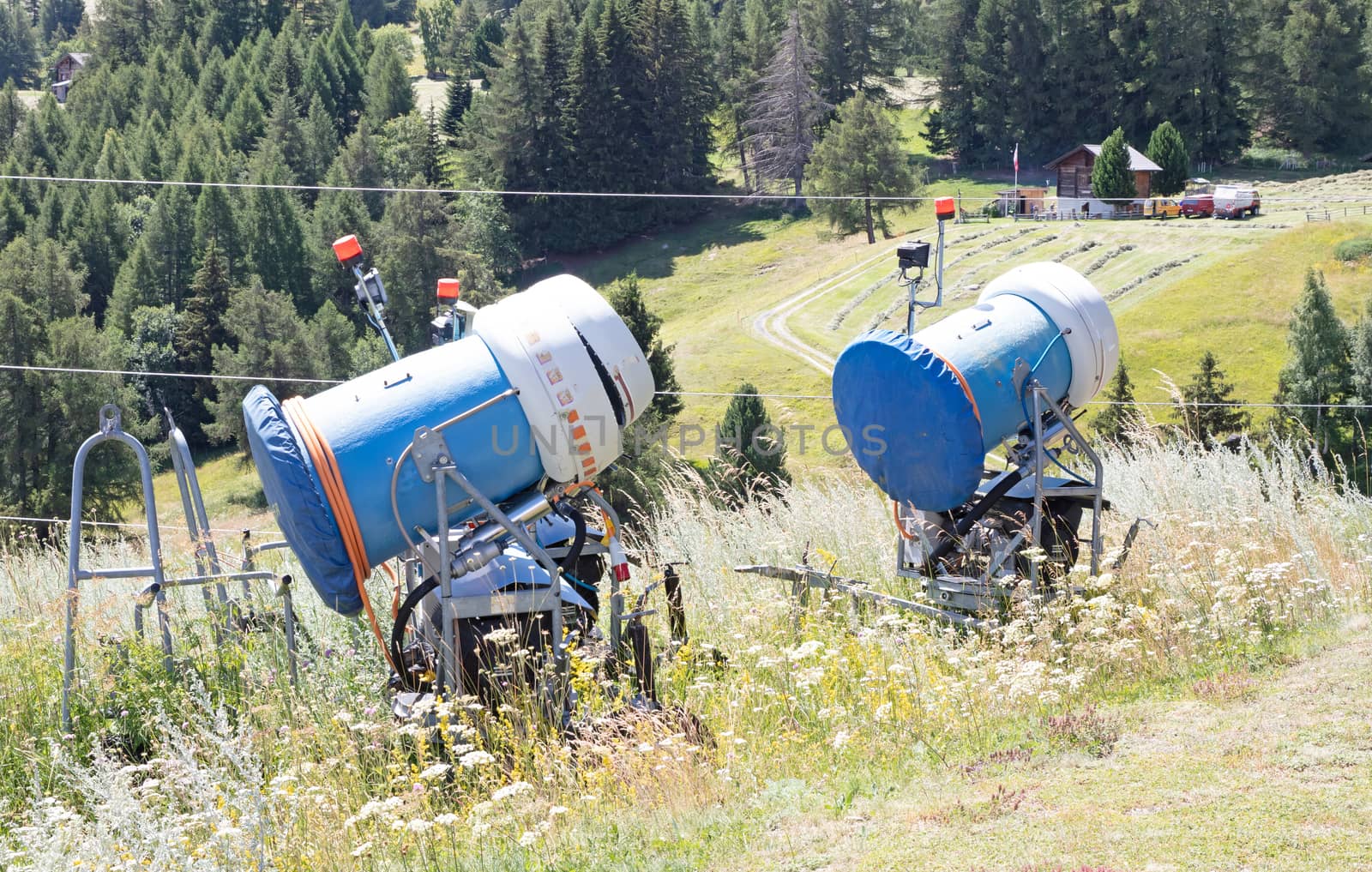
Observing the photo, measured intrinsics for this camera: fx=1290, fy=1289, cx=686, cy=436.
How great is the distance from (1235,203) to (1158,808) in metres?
65.8

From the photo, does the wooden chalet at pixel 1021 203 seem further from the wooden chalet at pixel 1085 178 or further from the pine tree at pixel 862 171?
the pine tree at pixel 862 171

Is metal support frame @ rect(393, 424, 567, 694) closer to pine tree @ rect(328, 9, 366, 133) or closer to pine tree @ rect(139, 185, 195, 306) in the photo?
pine tree @ rect(139, 185, 195, 306)

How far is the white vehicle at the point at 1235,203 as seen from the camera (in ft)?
210

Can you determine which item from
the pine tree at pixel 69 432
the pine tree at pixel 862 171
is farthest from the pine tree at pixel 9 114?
the pine tree at pixel 862 171

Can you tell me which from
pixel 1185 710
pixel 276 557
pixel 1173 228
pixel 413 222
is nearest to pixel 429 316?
pixel 413 222

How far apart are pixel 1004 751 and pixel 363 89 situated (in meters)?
121

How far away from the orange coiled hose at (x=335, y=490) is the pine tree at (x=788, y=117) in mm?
85170

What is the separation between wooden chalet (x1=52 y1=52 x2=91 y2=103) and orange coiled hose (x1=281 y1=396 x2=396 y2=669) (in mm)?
162361

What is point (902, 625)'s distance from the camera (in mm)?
8141

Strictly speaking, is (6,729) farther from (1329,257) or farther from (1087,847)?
(1329,257)

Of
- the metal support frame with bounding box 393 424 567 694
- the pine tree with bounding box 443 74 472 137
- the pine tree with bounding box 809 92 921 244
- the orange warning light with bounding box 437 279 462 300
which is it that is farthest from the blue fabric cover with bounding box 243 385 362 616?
the pine tree with bounding box 443 74 472 137

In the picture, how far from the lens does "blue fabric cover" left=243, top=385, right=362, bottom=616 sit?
6.64 m

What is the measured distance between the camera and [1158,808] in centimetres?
467

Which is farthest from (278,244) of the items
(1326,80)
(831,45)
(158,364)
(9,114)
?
(1326,80)
